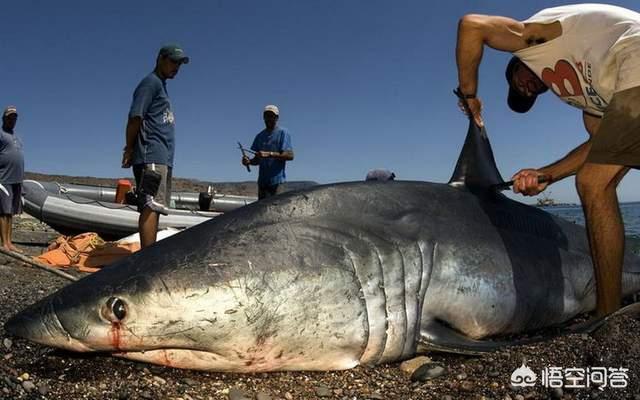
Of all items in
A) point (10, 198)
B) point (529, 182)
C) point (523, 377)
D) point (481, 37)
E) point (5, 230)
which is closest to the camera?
point (523, 377)

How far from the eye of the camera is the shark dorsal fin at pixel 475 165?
3.46 meters

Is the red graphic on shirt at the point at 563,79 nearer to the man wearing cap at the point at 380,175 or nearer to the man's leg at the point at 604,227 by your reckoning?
the man's leg at the point at 604,227

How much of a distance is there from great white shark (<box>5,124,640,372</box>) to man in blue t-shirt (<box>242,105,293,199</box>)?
4.78 meters

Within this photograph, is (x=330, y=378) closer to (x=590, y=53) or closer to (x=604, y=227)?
(x=604, y=227)

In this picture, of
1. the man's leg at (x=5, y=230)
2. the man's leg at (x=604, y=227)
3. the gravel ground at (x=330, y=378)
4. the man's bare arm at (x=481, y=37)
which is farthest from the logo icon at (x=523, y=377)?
the man's leg at (x=5, y=230)

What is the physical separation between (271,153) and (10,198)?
3482 mm

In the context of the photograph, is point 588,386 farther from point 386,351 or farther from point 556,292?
point 556,292

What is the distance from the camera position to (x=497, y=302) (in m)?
2.89

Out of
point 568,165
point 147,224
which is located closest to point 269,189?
point 147,224

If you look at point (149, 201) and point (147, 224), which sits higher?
point (149, 201)

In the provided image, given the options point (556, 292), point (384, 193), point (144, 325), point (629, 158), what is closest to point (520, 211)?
point (556, 292)

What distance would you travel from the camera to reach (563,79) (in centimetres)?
319

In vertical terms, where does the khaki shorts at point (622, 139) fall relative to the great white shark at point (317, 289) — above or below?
above

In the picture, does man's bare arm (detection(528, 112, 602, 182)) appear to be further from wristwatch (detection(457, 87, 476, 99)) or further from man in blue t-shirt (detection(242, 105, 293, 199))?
man in blue t-shirt (detection(242, 105, 293, 199))
